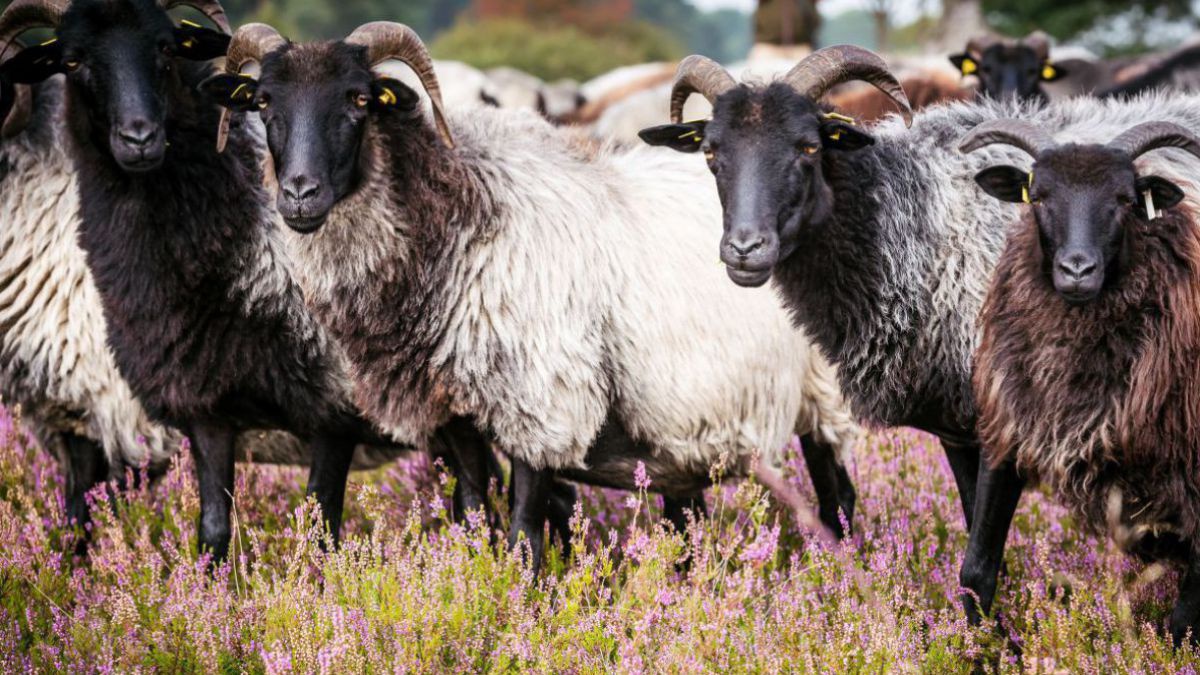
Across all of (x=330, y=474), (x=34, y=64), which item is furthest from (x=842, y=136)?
(x=34, y=64)

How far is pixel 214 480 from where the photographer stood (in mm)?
5418

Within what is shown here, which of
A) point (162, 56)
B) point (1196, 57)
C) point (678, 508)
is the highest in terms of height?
point (1196, 57)

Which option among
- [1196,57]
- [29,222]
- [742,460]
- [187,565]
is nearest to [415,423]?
[187,565]

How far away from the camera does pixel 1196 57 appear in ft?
47.1

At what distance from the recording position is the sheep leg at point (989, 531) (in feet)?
15.1

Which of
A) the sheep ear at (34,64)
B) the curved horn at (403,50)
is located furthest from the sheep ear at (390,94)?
the sheep ear at (34,64)

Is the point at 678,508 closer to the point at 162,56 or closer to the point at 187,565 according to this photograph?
the point at 187,565

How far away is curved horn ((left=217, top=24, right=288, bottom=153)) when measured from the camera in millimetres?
5207

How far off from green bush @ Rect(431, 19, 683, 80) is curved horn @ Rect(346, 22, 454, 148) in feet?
119

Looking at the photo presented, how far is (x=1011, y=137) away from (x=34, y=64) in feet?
13.7

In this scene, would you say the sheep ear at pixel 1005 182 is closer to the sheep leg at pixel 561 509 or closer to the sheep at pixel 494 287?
the sheep at pixel 494 287

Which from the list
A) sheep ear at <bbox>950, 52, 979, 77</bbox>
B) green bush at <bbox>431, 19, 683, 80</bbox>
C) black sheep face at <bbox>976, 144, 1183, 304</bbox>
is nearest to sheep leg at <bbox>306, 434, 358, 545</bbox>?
black sheep face at <bbox>976, 144, 1183, 304</bbox>

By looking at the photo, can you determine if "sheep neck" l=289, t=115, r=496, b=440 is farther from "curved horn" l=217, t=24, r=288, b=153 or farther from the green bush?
the green bush

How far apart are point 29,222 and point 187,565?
2.46 m
